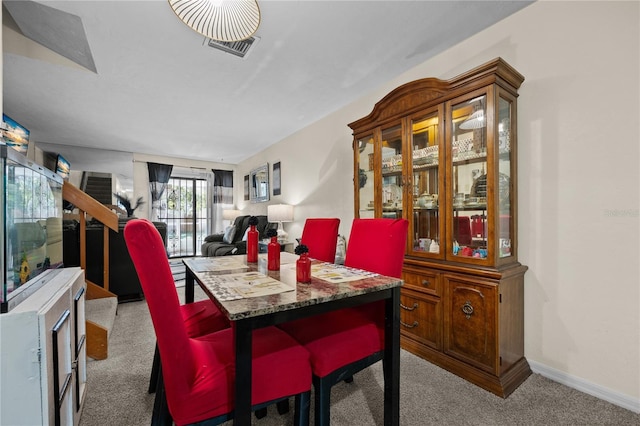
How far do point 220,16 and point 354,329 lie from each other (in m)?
1.63

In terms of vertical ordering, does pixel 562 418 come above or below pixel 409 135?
below

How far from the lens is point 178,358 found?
82 centimetres

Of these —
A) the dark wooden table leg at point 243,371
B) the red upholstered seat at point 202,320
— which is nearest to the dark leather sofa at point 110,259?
the red upholstered seat at point 202,320

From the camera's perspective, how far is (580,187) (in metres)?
1.68

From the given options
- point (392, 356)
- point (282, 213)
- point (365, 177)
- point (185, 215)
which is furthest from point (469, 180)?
point (185, 215)

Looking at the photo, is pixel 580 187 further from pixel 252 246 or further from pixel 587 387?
pixel 252 246

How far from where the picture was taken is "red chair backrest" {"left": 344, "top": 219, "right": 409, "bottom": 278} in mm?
1498

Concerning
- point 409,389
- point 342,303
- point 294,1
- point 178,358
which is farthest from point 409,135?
point 178,358

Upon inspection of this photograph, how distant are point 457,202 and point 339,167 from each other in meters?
1.86

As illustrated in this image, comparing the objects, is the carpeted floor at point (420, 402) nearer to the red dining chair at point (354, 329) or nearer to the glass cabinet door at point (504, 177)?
the red dining chair at point (354, 329)

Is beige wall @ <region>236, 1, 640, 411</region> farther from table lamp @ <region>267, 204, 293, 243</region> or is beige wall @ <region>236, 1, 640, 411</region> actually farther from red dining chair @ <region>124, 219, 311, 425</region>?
table lamp @ <region>267, 204, 293, 243</region>

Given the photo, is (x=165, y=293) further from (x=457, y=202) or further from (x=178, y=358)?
(x=457, y=202)

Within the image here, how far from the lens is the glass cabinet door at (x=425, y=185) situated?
2100mm

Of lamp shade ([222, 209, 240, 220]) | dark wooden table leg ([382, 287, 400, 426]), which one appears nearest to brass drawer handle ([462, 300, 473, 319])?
dark wooden table leg ([382, 287, 400, 426])
